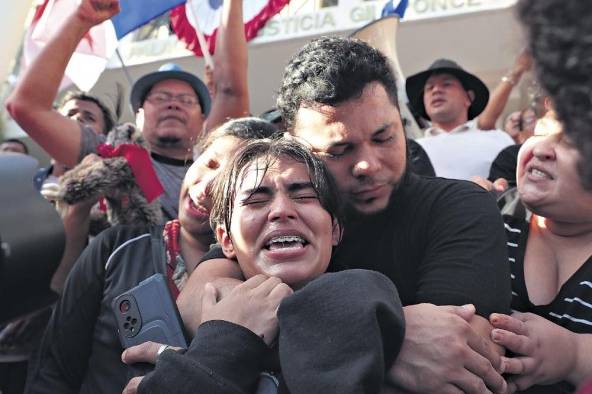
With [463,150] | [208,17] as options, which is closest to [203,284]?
[463,150]

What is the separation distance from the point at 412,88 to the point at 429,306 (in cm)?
305

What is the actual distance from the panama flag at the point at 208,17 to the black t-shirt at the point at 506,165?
82.1 inches

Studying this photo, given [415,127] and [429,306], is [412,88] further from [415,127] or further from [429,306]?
[429,306]

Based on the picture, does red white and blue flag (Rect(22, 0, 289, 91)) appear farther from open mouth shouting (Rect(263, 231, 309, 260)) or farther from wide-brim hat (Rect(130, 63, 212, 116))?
open mouth shouting (Rect(263, 231, 309, 260))

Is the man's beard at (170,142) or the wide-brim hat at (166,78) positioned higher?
the wide-brim hat at (166,78)

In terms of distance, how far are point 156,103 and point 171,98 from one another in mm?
75

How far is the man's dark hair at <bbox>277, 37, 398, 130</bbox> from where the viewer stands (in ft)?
6.73

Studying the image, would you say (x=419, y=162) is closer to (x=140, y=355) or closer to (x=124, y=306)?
(x=124, y=306)

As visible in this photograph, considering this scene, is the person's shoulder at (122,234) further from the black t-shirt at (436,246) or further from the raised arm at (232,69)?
the raised arm at (232,69)

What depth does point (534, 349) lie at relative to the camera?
64.2 inches

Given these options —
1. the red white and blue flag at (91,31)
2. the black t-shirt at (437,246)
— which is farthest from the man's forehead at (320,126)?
the red white and blue flag at (91,31)

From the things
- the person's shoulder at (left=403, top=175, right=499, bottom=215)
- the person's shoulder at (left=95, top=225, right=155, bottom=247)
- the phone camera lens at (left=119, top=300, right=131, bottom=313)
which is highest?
the person's shoulder at (left=403, top=175, right=499, bottom=215)

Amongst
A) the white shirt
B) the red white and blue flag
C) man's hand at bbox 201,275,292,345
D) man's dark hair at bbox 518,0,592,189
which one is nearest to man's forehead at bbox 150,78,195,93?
the red white and blue flag

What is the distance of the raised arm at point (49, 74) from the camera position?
3.05 meters
